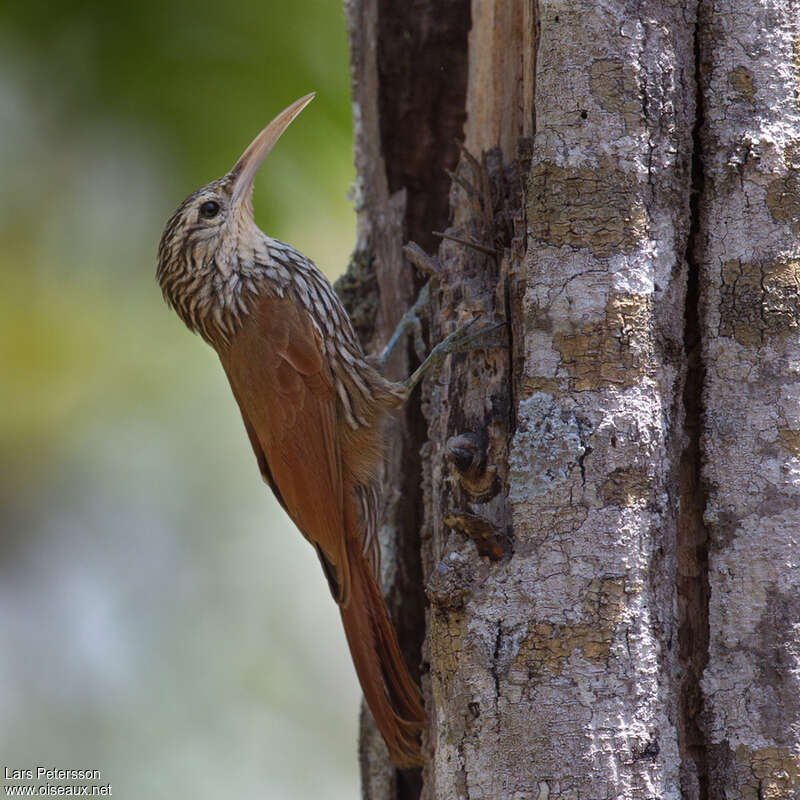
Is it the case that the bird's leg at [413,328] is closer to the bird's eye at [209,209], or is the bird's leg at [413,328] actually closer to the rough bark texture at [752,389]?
the bird's eye at [209,209]

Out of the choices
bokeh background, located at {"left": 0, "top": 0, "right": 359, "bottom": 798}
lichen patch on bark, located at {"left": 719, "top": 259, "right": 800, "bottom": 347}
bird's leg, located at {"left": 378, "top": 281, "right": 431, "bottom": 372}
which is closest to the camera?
lichen patch on bark, located at {"left": 719, "top": 259, "right": 800, "bottom": 347}

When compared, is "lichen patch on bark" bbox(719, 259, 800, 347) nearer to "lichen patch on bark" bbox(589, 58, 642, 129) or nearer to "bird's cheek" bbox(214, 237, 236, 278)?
"lichen patch on bark" bbox(589, 58, 642, 129)

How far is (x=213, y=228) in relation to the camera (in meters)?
3.53

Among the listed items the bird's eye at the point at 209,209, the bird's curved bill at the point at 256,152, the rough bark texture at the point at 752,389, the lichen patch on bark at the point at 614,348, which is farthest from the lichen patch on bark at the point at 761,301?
the bird's eye at the point at 209,209

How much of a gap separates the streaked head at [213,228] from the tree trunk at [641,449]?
4.69ft

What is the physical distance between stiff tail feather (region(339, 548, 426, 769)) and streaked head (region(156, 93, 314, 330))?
1275 mm

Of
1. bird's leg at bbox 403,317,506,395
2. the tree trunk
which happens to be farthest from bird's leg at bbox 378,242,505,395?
the tree trunk

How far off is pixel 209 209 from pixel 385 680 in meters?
1.69

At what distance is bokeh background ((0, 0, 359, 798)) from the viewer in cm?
397

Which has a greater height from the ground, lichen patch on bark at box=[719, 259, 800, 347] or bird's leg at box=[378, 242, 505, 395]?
bird's leg at box=[378, 242, 505, 395]

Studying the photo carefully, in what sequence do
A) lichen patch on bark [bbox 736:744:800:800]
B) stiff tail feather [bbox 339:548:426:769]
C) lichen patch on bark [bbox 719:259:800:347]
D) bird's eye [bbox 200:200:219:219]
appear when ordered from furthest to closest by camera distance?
bird's eye [bbox 200:200:219:219]
stiff tail feather [bbox 339:548:426:769]
lichen patch on bark [bbox 719:259:800:347]
lichen patch on bark [bbox 736:744:800:800]

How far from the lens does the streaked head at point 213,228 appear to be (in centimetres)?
351

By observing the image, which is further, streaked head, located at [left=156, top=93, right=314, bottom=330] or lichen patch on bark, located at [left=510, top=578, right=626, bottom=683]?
streaked head, located at [left=156, top=93, right=314, bottom=330]

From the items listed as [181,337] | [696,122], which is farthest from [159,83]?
[696,122]
